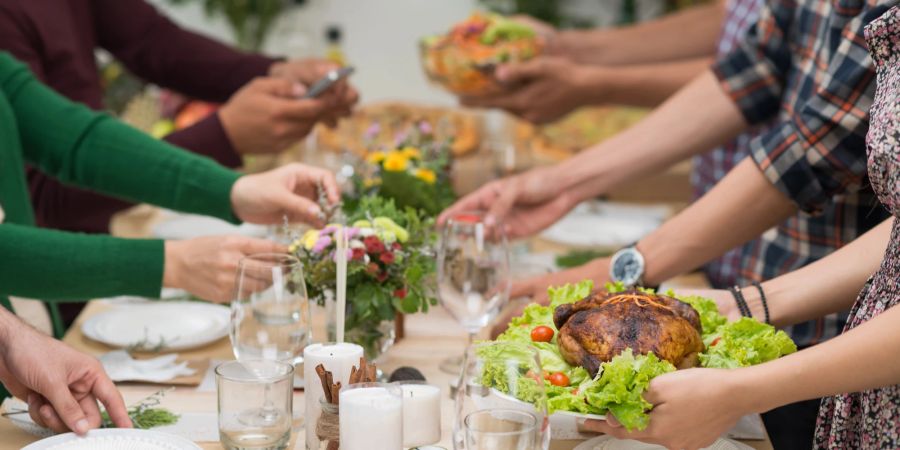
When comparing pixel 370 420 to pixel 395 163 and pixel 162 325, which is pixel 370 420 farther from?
pixel 395 163

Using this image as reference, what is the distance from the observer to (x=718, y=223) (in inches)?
68.0

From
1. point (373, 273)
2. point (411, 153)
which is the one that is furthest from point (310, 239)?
point (411, 153)

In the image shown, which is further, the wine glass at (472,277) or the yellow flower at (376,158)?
the yellow flower at (376,158)

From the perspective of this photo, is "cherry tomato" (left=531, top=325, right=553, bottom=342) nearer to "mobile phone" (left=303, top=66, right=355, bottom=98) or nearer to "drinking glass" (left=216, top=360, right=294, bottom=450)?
"drinking glass" (left=216, top=360, right=294, bottom=450)

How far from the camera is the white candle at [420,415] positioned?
4.01ft

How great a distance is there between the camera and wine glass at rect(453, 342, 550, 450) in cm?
103

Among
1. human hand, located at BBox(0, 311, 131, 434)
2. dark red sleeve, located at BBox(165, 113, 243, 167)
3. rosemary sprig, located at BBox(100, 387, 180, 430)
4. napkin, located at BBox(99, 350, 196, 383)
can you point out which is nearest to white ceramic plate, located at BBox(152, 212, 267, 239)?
dark red sleeve, located at BBox(165, 113, 243, 167)

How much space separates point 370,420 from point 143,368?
631 millimetres

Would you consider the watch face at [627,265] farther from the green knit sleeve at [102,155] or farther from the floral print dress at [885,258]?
the green knit sleeve at [102,155]

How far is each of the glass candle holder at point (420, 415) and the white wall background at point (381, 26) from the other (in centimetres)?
359

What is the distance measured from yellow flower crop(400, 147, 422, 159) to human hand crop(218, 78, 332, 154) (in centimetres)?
41

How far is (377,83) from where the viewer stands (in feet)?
16.0

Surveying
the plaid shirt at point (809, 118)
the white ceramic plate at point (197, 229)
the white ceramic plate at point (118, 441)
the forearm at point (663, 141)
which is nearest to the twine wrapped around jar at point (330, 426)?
the white ceramic plate at point (118, 441)

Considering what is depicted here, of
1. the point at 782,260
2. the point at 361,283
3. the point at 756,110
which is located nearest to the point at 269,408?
the point at 361,283
